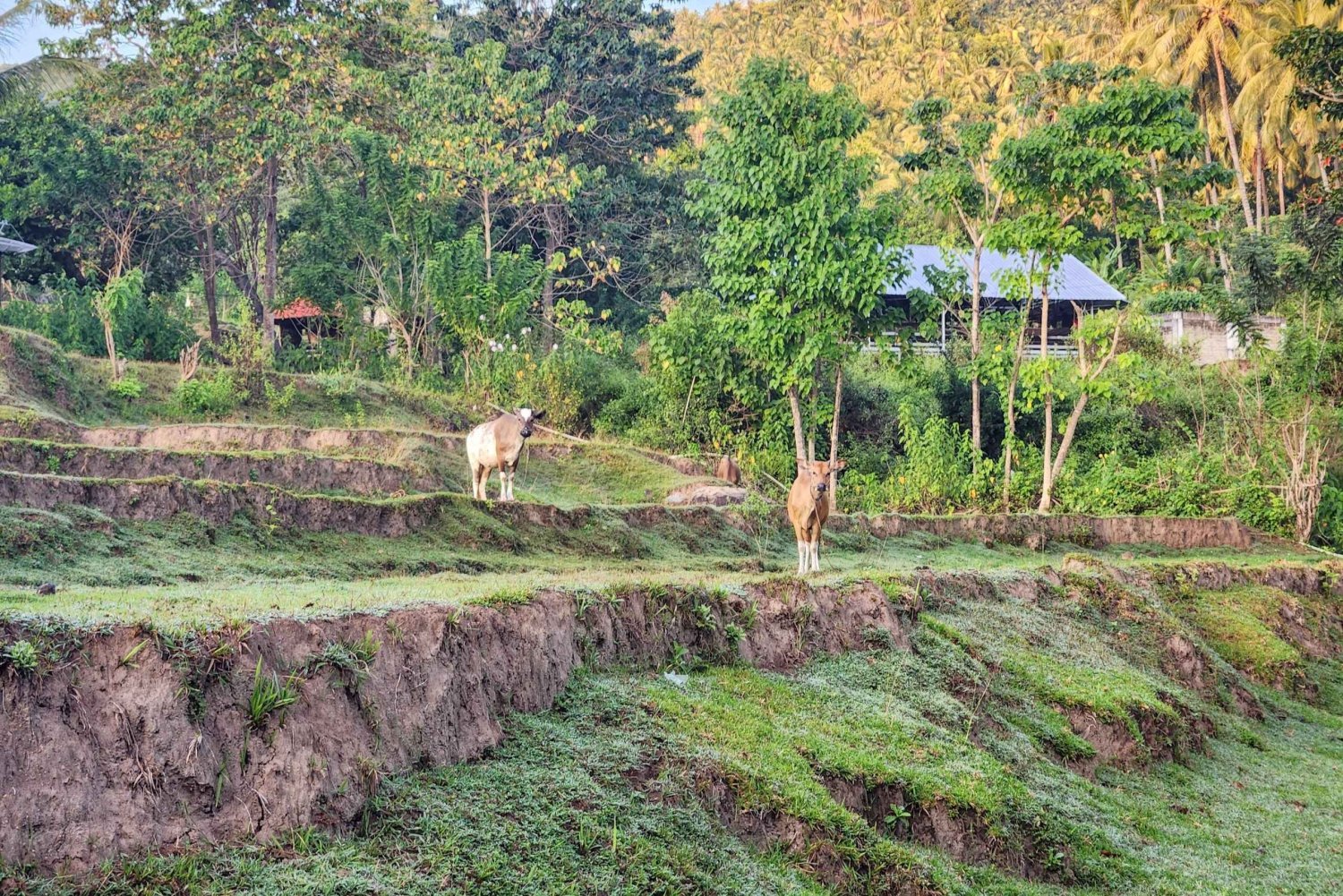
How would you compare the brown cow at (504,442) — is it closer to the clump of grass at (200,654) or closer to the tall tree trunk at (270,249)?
the clump of grass at (200,654)

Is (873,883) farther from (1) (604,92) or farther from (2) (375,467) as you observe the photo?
(1) (604,92)

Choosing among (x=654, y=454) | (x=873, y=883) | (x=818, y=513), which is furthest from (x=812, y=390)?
(x=873, y=883)

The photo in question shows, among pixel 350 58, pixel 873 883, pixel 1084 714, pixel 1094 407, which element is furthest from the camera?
pixel 350 58

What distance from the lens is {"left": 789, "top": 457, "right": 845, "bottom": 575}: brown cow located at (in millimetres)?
15969

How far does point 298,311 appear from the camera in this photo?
119 feet

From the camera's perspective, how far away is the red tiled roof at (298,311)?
35.3 m

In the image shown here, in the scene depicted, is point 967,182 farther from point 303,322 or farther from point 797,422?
point 303,322

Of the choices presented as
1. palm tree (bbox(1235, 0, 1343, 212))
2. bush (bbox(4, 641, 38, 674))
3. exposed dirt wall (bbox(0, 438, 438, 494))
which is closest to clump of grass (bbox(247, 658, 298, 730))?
bush (bbox(4, 641, 38, 674))

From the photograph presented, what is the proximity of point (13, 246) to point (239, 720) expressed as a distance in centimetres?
2711

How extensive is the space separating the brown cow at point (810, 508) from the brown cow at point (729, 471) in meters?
11.2

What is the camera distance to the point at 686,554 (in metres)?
19.3

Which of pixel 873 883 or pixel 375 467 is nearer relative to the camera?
pixel 873 883

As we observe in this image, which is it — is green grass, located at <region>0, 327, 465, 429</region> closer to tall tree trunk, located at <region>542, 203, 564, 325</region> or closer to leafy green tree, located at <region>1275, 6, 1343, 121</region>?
tall tree trunk, located at <region>542, 203, 564, 325</region>

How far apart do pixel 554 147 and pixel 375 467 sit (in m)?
22.4
